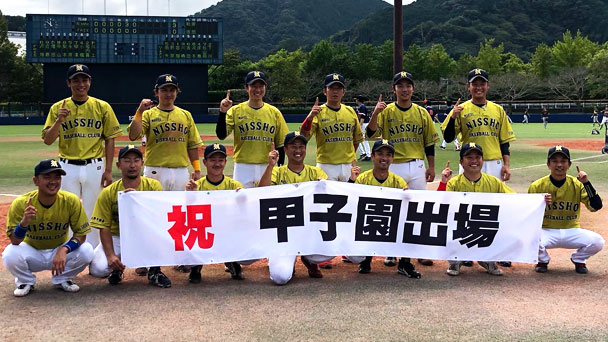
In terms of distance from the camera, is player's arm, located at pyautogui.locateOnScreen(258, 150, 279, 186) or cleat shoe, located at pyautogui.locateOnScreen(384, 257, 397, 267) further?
cleat shoe, located at pyautogui.locateOnScreen(384, 257, 397, 267)

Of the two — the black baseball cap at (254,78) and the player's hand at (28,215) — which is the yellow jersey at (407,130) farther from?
the player's hand at (28,215)

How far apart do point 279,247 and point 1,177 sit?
1102 cm

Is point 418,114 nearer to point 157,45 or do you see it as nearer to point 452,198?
point 452,198

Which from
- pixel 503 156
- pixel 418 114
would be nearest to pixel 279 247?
pixel 418 114

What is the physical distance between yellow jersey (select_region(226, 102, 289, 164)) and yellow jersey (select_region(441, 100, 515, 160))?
2191mm

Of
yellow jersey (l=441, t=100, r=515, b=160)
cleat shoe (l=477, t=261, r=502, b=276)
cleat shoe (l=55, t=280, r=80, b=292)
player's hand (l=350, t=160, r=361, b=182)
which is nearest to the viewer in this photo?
cleat shoe (l=55, t=280, r=80, b=292)

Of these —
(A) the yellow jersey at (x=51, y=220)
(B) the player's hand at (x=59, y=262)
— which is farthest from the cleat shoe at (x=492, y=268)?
(B) the player's hand at (x=59, y=262)

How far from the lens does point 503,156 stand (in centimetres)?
702

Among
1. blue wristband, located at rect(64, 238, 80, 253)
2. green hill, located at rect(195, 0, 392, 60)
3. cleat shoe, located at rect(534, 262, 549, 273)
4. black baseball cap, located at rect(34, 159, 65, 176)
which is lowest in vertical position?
cleat shoe, located at rect(534, 262, 549, 273)

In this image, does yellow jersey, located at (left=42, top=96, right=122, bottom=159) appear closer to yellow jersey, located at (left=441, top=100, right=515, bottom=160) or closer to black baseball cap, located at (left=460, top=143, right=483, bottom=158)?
black baseball cap, located at (left=460, top=143, right=483, bottom=158)

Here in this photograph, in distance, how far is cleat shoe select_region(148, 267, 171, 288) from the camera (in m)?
5.50

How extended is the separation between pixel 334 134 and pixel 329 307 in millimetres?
2567

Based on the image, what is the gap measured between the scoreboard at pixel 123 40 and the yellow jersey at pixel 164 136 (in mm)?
39441

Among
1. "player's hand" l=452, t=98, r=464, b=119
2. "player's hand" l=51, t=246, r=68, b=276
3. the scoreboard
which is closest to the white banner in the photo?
"player's hand" l=51, t=246, r=68, b=276
